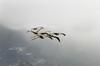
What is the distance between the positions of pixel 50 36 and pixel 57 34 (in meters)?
0.69

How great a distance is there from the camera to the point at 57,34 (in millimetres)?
25500

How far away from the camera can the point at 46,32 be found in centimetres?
2655

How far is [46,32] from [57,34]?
1.34m

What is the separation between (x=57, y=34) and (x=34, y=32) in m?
2.18

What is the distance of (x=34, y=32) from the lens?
26781mm

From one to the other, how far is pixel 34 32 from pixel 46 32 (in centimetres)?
97

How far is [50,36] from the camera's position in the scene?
1021 inches

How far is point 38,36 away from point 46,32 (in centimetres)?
71

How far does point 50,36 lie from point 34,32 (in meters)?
1.54

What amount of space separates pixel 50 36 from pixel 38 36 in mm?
1025

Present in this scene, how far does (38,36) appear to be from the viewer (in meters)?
26.4
